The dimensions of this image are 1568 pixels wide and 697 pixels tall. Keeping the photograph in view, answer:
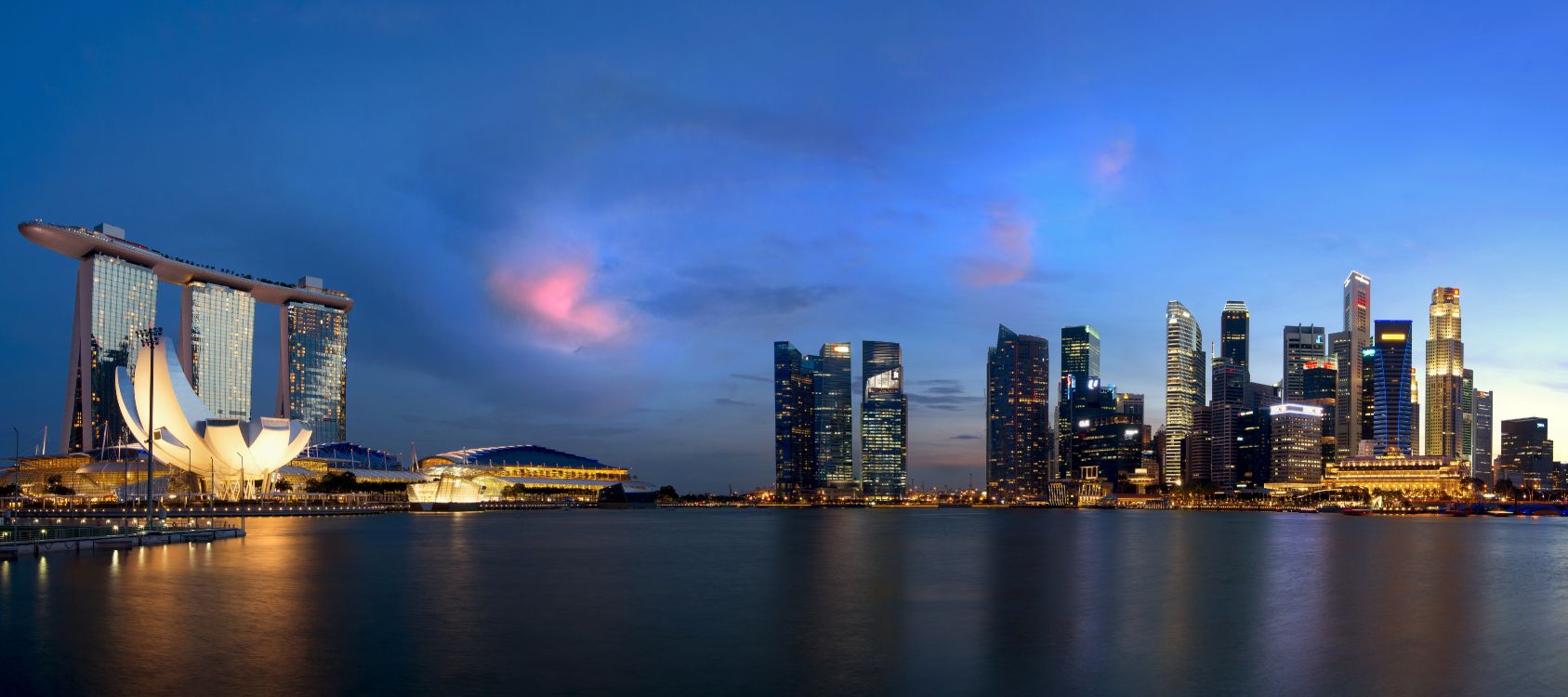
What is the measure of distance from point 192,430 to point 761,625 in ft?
360

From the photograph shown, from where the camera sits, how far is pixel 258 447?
120938mm

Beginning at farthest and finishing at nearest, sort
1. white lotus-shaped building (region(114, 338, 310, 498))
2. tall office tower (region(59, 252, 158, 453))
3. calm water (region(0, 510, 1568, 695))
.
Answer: tall office tower (region(59, 252, 158, 453)) < white lotus-shaped building (region(114, 338, 310, 498)) < calm water (region(0, 510, 1568, 695))

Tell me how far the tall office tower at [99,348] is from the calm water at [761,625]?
127 meters

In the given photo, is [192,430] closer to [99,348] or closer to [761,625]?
[99,348]

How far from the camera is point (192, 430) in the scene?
117125 millimetres

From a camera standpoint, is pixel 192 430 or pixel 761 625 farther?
pixel 192 430

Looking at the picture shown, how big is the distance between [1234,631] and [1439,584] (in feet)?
72.7

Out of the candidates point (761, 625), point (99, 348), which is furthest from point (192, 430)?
point (761, 625)

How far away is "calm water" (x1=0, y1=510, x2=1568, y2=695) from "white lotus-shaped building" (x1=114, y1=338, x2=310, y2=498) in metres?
67.0

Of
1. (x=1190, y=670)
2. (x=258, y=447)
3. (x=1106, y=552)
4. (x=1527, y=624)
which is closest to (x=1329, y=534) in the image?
(x=1106, y=552)

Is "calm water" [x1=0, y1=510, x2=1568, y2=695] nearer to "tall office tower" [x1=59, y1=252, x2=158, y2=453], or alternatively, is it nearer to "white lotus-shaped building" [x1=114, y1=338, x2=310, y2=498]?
"white lotus-shaped building" [x1=114, y1=338, x2=310, y2=498]

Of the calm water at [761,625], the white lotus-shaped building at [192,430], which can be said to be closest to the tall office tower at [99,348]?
the white lotus-shaped building at [192,430]

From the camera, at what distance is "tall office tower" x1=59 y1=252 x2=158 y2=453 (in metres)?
159

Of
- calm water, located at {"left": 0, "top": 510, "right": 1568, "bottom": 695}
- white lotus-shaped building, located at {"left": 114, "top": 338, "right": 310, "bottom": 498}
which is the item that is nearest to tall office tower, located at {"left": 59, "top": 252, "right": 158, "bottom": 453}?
white lotus-shaped building, located at {"left": 114, "top": 338, "right": 310, "bottom": 498}
